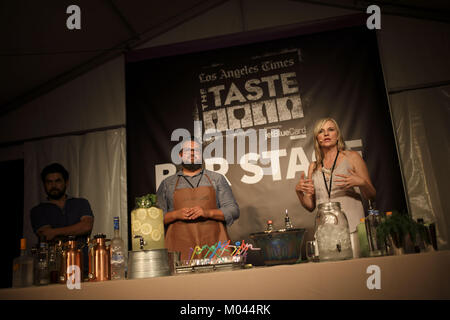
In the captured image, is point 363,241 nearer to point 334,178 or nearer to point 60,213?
point 334,178

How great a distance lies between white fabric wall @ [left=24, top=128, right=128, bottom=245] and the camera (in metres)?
3.56

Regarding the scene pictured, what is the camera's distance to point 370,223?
1386 mm

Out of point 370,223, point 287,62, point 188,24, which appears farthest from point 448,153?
point 188,24

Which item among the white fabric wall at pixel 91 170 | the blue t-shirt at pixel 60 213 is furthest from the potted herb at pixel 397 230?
the blue t-shirt at pixel 60 213

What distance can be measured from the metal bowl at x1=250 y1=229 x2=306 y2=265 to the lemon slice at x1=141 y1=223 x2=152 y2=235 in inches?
17.5

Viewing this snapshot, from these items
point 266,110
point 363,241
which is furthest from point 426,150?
point 363,241

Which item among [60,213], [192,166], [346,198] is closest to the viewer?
[346,198]

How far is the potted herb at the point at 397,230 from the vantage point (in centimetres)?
124

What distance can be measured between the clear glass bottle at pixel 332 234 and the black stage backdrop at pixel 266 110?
72.3 inches

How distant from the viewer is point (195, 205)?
10.3 feet

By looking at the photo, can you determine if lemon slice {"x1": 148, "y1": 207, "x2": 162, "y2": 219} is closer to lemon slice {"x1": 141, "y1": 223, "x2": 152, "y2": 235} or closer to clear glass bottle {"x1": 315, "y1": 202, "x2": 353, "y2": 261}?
lemon slice {"x1": 141, "y1": 223, "x2": 152, "y2": 235}

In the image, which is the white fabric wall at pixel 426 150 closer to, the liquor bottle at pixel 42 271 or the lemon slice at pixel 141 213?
the lemon slice at pixel 141 213

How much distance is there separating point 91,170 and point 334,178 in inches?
89.3
